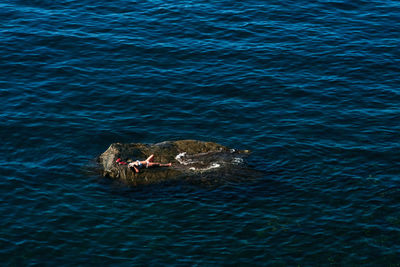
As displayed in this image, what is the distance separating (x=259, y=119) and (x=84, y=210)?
1827 cm

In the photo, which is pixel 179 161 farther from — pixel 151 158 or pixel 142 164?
pixel 142 164

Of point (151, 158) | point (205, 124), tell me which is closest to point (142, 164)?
point (151, 158)

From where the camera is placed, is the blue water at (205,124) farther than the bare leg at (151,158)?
No

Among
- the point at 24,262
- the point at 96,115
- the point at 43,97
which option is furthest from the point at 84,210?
the point at 43,97

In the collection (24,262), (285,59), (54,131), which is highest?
(285,59)

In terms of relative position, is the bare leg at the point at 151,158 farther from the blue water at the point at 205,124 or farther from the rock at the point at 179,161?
the blue water at the point at 205,124

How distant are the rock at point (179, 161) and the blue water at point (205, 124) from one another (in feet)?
3.13

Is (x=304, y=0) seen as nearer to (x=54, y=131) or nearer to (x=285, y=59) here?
(x=285, y=59)

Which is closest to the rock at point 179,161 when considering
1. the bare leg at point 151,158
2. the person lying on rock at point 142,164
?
the person lying on rock at point 142,164

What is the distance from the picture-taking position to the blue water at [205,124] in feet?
117

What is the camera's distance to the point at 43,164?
144 feet

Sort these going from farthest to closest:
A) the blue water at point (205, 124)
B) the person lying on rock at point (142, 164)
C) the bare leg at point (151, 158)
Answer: the bare leg at point (151, 158) < the person lying on rock at point (142, 164) < the blue water at point (205, 124)

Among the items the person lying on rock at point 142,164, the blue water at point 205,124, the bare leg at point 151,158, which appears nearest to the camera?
the blue water at point 205,124

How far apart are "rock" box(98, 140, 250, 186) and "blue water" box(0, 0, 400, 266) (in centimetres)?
95
